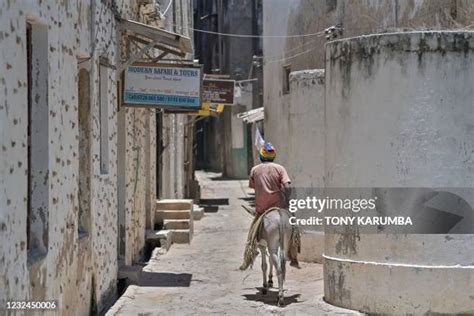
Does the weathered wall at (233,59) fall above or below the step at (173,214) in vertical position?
above

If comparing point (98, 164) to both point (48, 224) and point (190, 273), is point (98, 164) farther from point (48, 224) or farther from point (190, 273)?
point (190, 273)

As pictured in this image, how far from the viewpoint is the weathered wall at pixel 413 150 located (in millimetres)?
8750

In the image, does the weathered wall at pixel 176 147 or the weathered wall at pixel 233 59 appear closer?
the weathered wall at pixel 176 147

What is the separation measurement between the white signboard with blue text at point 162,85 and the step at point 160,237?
4.01m

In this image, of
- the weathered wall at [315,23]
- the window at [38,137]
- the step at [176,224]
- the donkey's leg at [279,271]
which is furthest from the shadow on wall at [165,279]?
the window at [38,137]

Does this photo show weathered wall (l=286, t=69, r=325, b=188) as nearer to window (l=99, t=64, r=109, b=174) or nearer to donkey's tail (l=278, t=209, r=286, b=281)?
donkey's tail (l=278, t=209, r=286, b=281)

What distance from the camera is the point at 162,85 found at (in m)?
11.0

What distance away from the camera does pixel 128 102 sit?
10.8 metres

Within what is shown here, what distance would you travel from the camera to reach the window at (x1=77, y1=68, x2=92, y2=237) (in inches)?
328

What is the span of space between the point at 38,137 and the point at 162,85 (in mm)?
4774

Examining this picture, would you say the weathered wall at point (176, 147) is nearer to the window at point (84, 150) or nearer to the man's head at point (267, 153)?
the man's head at point (267, 153)

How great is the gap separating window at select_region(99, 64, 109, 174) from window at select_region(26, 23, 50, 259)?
3131 millimetres

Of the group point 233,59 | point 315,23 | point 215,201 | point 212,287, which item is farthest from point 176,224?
point 233,59

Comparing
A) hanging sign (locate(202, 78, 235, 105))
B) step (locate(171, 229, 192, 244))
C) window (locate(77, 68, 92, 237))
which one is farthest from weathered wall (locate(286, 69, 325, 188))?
hanging sign (locate(202, 78, 235, 105))
